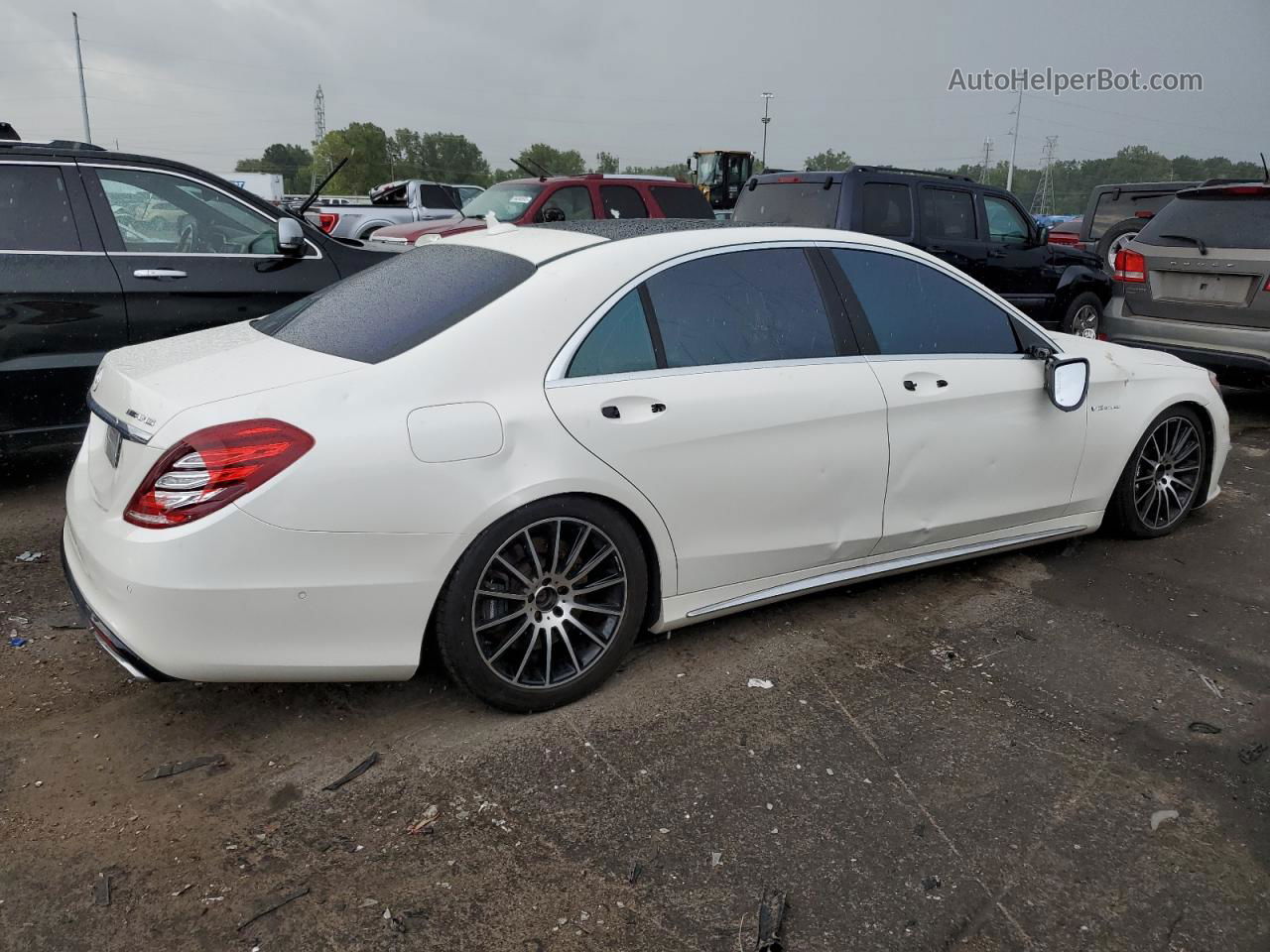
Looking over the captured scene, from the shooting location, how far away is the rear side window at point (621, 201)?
39.9ft

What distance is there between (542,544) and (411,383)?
0.64 m

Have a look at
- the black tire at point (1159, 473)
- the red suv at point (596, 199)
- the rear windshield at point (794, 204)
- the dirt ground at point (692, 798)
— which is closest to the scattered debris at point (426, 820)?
the dirt ground at point (692, 798)

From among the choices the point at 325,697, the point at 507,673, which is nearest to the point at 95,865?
the point at 325,697

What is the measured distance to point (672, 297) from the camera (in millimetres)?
3369

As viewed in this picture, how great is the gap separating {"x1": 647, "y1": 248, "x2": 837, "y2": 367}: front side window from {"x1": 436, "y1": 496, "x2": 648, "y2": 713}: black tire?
0.68 meters

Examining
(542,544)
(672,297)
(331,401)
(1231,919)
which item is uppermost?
(672,297)

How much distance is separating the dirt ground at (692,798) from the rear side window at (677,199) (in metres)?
9.08

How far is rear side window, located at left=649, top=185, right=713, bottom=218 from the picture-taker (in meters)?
12.2

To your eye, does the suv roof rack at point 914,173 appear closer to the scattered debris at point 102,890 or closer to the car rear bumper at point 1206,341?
the car rear bumper at point 1206,341

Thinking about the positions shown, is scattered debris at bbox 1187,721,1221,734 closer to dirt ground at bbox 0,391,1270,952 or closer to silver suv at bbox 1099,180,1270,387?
dirt ground at bbox 0,391,1270,952

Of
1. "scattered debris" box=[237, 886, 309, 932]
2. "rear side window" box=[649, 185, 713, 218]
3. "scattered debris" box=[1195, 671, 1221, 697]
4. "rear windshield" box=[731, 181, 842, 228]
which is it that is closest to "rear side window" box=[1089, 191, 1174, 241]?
"rear side window" box=[649, 185, 713, 218]

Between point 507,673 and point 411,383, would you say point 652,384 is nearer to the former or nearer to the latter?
point 411,383

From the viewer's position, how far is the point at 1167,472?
16.0 ft

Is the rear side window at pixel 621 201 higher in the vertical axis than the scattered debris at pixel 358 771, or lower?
higher
